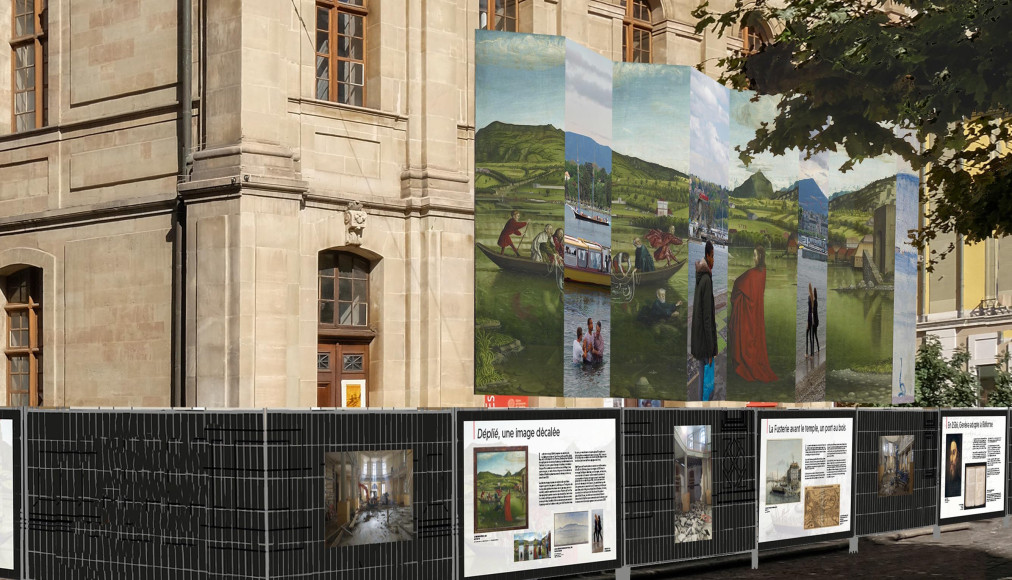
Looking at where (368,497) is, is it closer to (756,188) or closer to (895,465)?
(895,465)

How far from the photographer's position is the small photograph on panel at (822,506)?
1566 centimetres

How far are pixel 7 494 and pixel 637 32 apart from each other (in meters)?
20.2

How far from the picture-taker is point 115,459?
11.8 metres

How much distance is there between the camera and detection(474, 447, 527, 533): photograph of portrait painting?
1223 cm

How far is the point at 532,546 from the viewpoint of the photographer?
12.6 metres

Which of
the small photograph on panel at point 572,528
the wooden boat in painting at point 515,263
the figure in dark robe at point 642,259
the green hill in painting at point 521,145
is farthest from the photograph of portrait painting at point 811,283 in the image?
the small photograph on panel at point 572,528

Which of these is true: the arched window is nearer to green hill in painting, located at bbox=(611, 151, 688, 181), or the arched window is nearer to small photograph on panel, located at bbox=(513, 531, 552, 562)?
green hill in painting, located at bbox=(611, 151, 688, 181)

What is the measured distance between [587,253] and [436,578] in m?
13.9

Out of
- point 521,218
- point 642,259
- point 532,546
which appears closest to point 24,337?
point 521,218

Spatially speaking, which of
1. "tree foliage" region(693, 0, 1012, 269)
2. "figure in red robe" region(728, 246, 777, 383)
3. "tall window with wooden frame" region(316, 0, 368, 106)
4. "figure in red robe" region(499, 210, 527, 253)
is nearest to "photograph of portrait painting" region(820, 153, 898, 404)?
"figure in red robe" region(728, 246, 777, 383)

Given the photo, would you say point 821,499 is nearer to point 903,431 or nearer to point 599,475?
point 903,431

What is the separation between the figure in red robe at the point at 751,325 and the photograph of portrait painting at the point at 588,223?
436 centimetres

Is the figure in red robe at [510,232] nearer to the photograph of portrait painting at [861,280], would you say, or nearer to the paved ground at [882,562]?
the paved ground at [882,562]

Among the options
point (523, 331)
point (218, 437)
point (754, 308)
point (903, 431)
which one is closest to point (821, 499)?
point (903, 431)
